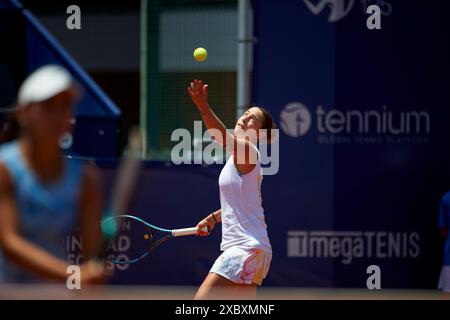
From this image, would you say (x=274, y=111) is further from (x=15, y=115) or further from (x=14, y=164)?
(x=14, y=164)

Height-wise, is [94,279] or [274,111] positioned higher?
[274,111]

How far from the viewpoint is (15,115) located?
6.18 metres

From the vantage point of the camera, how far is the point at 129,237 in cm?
598

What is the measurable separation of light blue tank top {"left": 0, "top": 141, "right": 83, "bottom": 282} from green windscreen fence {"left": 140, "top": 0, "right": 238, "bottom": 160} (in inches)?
151

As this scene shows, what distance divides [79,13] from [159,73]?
0.82 m

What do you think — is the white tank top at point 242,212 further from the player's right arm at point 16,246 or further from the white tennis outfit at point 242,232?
the player's right arm at point 16,246

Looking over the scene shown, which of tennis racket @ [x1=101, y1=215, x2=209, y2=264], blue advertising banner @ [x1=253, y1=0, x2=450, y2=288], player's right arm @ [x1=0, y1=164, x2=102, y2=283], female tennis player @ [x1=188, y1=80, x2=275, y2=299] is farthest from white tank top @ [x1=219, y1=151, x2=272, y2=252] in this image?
player's right arm @ [x1=0, y1=164, x2=102, y2=283]

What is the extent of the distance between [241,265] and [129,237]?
6.25 ft

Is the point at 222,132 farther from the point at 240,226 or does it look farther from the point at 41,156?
the point at 41,156

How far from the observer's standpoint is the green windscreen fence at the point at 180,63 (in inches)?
249

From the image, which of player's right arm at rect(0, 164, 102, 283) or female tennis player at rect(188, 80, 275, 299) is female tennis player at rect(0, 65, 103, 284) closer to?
player's right arm at rect(0, 164, 102, 283)
